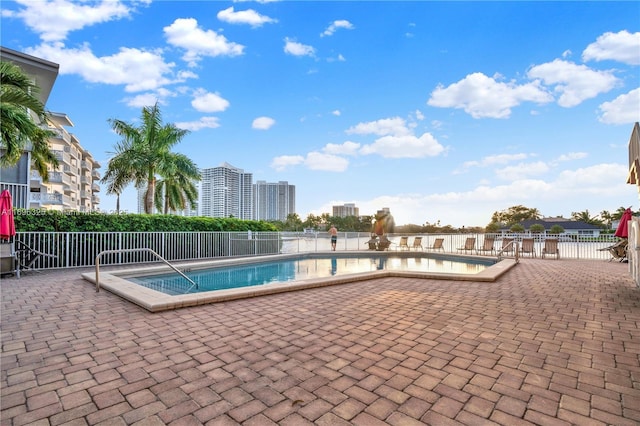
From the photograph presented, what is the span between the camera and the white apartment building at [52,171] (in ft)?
50.6

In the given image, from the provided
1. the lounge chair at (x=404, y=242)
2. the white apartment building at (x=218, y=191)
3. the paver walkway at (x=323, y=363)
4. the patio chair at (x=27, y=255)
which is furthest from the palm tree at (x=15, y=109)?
the white apartment building at (x=218, y=191)

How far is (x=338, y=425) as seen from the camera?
1826 millimetres

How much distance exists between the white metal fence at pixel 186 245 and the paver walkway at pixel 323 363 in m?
4.73

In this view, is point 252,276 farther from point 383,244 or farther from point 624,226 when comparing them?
point 624,226

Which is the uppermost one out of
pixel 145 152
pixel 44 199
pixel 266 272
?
pixel 145 152

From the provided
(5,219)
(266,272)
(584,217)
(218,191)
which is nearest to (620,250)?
(266,272)

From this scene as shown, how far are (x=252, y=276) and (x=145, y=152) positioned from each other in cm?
1145

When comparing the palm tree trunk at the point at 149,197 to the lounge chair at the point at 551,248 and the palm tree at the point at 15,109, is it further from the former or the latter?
the lounge chair at the point at 551,248

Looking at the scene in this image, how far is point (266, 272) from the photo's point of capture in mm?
9867

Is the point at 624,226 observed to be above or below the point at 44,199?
below

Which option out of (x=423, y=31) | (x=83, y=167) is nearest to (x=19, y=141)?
(x=423, y=31)

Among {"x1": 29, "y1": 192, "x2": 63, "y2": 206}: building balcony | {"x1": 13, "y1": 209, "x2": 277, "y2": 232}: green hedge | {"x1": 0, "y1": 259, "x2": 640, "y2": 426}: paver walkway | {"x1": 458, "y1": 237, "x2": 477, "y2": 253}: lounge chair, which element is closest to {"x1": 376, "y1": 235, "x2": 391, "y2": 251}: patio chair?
{"x1": 458, "y1": 237, "x2": 477, "y2": 253}: lounge chair

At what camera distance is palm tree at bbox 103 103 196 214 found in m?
16.4

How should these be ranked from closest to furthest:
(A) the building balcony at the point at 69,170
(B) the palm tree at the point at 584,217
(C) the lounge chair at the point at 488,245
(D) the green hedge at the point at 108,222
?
(D) the green hedge at the point at 108,222, (C) the lounge chair at the point at 488,245, (A) the building balcony at the point at 69,170, (B) the palm tree at the point at 584,217
